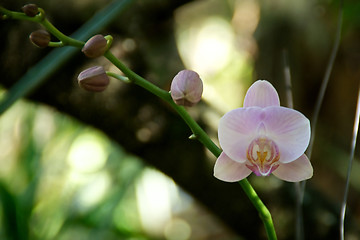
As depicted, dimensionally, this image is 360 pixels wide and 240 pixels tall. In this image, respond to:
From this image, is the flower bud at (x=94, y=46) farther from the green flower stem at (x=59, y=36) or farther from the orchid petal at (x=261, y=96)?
the orchid petal at (x=261, y=96)

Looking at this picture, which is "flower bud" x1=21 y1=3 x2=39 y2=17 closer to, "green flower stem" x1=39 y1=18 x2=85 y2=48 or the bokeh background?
"green flower stem" x1=39 y1=18 x2=85 y2=48

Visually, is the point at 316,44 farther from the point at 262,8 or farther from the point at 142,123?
the point at 142,123

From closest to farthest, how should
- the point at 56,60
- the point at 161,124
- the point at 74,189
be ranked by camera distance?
the point at 56,60
the point at 161,124
the point at 74,189

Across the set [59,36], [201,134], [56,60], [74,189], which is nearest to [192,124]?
[201,134]

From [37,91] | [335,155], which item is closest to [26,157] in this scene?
[37,91]

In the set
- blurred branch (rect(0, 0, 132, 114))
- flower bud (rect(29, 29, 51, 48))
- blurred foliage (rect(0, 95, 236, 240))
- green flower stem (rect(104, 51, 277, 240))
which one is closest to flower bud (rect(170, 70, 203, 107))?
green flower stem (rect(104, 51, 277, 240))

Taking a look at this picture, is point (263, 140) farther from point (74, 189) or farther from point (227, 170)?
point (74, 189)
